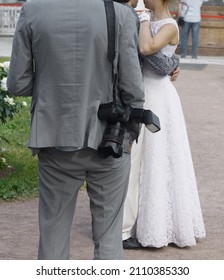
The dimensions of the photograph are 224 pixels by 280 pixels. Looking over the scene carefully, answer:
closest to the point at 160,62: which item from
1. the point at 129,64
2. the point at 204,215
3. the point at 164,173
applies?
the point at 164,173

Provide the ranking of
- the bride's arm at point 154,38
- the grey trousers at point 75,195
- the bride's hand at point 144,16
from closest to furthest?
the grey trousers at point 75,195 < the bride's arm at point 154,38 < the bride's hand at point 144,16

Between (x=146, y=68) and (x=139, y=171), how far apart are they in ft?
2.36

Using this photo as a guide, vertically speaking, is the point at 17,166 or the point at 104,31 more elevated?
the point at 104,31

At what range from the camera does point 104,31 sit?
4.38 meters

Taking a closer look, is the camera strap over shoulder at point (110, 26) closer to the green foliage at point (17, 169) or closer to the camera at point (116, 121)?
the camera at point (116, 121)

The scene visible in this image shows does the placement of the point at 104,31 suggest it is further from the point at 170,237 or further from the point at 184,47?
the point at 184,47

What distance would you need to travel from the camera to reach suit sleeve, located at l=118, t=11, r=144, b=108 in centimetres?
445

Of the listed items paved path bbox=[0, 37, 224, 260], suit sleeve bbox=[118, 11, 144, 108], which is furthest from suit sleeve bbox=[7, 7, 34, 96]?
paved path bbox=[0, 37, 224, 260]

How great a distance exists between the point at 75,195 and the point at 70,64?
70 centimetres

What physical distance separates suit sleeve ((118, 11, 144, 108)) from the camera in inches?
3.4

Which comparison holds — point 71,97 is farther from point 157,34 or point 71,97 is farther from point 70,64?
point 157,34

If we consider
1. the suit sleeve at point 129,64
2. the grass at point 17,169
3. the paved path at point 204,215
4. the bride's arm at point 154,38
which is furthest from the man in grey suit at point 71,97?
the grass at point 17,169

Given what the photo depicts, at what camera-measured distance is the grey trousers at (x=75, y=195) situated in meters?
4.52
